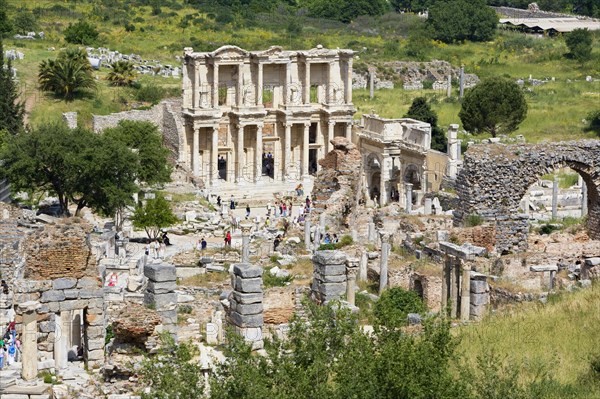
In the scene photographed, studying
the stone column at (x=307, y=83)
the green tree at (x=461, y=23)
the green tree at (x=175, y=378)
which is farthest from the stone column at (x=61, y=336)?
the green tree at (x=461, y=23)

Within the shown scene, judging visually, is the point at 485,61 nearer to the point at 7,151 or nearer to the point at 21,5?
the point at 21,5

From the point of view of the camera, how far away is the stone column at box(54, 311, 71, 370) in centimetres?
3272

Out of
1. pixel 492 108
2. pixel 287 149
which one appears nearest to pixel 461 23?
pixel 492 108

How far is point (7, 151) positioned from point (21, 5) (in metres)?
65.0

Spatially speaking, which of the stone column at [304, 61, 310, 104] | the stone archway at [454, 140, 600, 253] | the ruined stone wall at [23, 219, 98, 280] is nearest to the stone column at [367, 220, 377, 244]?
the stone archway at [454, 140, 600, 253]

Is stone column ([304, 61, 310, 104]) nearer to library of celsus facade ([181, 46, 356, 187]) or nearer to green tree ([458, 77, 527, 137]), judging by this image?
library of celsus facade ([181, 46, 356, 187])

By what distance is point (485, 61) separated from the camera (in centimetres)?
12438

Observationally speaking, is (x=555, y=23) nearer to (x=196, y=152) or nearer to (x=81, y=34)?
(x=81, y=34)

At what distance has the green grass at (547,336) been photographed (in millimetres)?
28500

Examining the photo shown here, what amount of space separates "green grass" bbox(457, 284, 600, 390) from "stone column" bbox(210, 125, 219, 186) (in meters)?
47.5

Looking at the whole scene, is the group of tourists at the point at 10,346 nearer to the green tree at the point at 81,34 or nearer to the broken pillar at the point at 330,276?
the broken pillar at the point at 330,276

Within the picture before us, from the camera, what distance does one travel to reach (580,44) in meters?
125

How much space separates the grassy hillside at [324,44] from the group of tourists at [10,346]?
45.3 m

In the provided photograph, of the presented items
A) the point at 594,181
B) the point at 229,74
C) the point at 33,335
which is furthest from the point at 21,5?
the point at 33,335
